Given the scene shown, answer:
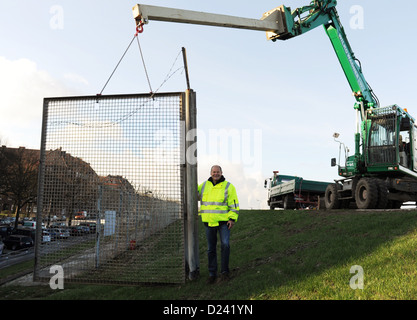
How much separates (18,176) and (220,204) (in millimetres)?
37341

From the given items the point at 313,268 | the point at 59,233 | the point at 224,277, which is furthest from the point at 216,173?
the point at 59,233

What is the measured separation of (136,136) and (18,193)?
36.0m

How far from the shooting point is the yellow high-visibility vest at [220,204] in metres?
6.30

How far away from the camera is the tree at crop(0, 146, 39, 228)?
37031mm

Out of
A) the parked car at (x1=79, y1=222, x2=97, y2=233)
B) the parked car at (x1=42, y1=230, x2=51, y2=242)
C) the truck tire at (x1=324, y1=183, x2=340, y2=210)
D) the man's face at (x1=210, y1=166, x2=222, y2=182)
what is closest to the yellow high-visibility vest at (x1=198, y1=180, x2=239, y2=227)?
the man's face at (x1=210, y1=166, x2=222, y2=182)

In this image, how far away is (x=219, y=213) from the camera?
6309 mm

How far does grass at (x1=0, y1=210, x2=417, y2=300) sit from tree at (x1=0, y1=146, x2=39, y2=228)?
32.2 meters

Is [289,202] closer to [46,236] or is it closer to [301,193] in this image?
[301,193]

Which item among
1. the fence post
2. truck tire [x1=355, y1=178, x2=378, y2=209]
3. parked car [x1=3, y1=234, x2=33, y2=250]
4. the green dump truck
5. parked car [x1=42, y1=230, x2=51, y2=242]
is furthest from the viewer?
parked car [x1=3, y1=234, x2=33, y2=250]

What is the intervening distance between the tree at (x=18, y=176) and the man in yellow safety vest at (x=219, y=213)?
3505 centimetres

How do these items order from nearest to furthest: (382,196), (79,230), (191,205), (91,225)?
(191,205) → (79,230) → (91,225) → (382,196)
